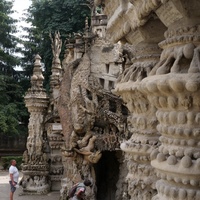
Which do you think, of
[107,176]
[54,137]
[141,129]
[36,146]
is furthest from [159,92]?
[36,146]

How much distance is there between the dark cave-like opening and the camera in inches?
356

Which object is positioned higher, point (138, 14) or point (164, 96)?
point (138, 14)

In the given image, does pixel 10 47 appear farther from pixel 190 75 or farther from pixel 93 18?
pixel 190 75

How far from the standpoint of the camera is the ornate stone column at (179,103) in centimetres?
205

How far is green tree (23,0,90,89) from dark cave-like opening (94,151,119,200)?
15056mm

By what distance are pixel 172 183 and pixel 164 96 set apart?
1.50ft

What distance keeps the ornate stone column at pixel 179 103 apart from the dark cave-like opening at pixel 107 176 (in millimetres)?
6797

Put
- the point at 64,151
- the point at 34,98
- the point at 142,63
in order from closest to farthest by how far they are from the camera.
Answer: the point at 142,63
the point at 64,151
the point at 34,98

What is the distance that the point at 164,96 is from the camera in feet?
7.13

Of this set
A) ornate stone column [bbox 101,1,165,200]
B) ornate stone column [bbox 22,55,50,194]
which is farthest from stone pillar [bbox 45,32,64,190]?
ornate stone column [bbox 101,1,165,200]

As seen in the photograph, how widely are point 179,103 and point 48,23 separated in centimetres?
2370

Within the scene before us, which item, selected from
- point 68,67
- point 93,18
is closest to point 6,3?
point 93,18

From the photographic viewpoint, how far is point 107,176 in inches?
366

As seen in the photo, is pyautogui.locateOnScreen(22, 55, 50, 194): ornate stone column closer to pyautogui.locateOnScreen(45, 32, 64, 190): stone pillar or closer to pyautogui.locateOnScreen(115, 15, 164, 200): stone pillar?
pyautogui.locateOnScreen(45, 32, 64, 190): stone pillar
